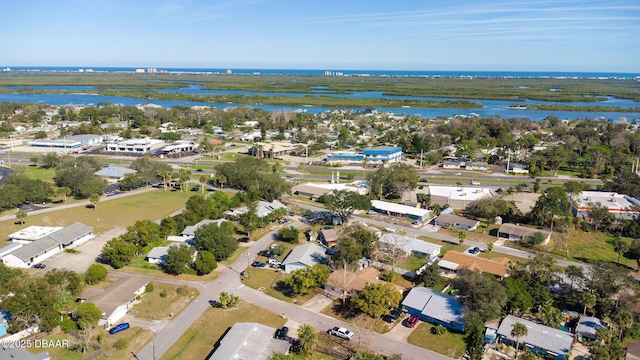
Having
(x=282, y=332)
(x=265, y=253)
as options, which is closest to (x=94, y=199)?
(x=265, y=253)

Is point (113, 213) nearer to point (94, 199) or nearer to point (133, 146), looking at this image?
point (94, 199)

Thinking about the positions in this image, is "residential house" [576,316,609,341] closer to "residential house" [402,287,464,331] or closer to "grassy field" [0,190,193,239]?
"residential house" [402,287,464,331]

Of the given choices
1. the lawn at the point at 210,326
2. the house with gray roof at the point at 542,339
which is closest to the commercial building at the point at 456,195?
the house with gray roof at the point at 542,339

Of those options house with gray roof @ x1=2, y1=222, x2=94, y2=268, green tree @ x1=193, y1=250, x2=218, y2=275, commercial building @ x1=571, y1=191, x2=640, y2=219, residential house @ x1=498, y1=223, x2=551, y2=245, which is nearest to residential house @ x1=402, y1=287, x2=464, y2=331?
green tree @ x1=193, y1=250, x2=218, y2=275

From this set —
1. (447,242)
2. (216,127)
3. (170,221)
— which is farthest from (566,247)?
(216,127)

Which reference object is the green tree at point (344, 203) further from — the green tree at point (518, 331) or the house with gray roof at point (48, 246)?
the house with gray roof at point (48, 246)

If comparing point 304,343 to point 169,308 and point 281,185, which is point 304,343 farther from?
point 281,185
